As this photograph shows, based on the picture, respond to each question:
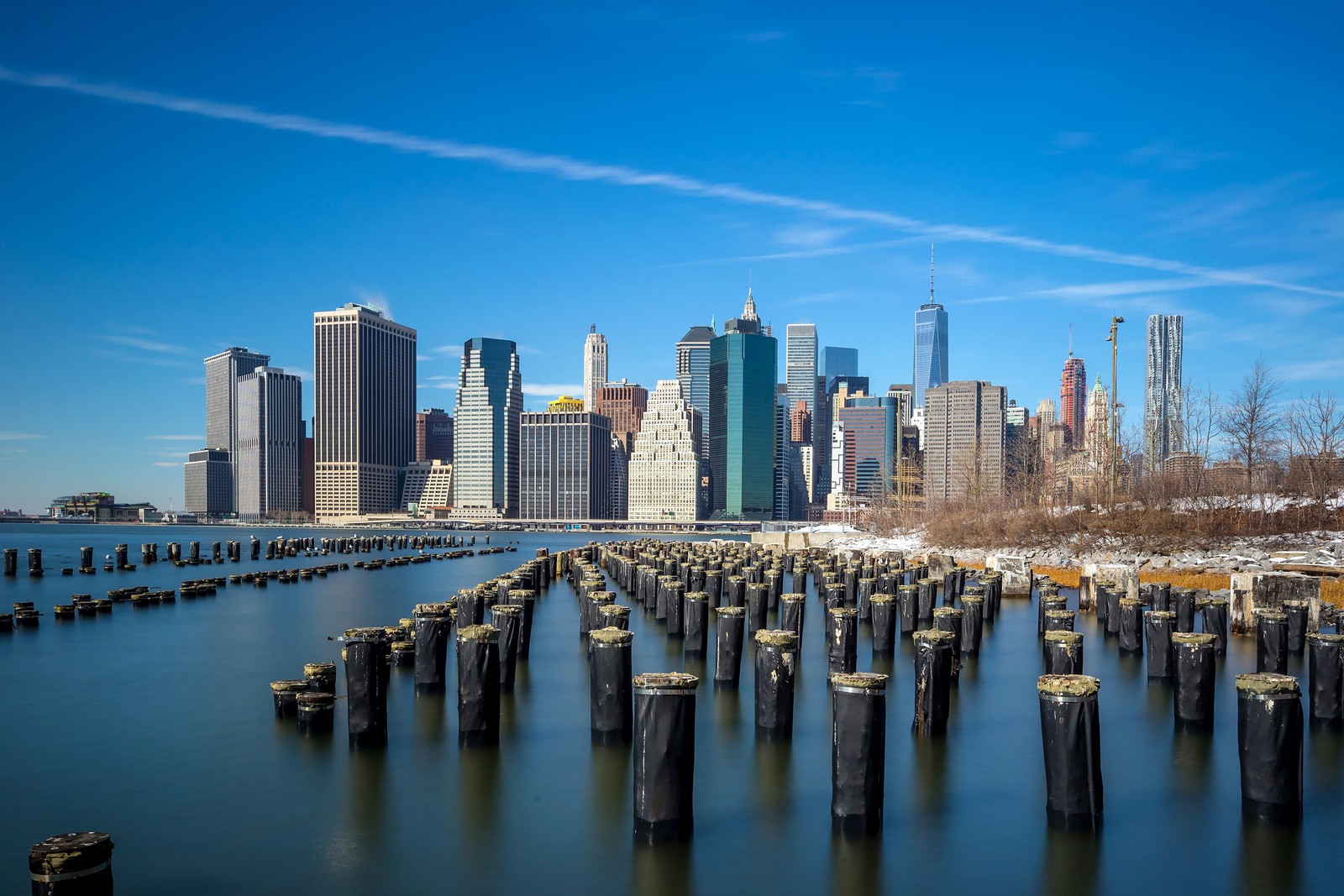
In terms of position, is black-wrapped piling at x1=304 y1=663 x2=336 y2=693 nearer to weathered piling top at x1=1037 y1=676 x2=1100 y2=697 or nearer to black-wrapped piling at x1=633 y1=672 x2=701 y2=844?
black-wrapped piling at x1=633 y1=672 x2=701 y2=844

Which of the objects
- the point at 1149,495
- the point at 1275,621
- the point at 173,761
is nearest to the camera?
the point at 173,761

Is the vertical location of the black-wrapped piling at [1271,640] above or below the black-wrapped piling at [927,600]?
above

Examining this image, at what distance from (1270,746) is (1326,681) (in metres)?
6.14

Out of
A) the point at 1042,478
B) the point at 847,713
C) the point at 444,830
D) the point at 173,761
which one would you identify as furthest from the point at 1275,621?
the point at 1042,478

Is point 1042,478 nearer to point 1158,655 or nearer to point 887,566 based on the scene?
point 887,566

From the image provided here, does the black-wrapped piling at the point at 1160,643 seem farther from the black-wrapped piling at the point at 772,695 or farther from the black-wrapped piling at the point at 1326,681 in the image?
the black-wrapped piling at the point at 772,695

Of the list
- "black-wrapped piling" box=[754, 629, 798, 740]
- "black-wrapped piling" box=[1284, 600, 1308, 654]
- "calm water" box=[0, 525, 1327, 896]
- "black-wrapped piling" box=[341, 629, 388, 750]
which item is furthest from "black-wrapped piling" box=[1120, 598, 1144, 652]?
"black-wrapped piling" box=[341, 629, 388, 750]

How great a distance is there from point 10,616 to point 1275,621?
128 ft

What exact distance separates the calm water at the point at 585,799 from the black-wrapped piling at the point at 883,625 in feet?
6.36

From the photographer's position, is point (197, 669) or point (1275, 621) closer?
point (1275, 621)

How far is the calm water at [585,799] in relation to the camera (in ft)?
34.9

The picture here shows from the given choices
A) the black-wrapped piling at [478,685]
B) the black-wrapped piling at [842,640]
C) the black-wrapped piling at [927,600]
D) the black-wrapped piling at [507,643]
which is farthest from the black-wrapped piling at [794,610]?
the black-wrapped piling at [478,685]

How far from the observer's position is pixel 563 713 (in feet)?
59.5

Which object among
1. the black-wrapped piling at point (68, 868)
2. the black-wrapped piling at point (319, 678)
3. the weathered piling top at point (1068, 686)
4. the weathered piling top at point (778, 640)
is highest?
the weathered piling top at point (1068, 686)
